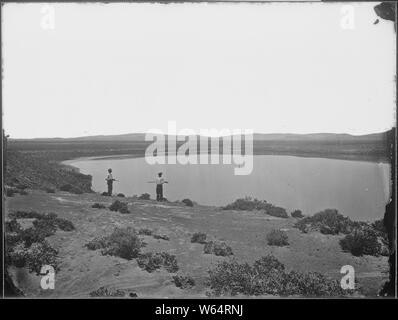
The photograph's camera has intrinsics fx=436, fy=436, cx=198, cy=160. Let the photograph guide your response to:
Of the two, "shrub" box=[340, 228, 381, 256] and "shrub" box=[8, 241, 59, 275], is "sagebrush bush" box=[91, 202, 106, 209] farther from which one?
"shrub" box=[340, 228, 381, 256]

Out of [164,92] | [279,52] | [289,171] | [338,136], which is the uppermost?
[279,52]

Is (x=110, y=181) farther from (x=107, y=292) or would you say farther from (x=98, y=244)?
(x=107, y=292)

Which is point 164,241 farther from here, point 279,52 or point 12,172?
point 279,52

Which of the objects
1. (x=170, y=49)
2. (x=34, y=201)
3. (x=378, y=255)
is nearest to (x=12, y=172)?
(x=34, y=201)

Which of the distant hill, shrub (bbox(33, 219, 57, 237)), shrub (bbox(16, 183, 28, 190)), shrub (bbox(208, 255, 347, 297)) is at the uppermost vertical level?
the distant hill

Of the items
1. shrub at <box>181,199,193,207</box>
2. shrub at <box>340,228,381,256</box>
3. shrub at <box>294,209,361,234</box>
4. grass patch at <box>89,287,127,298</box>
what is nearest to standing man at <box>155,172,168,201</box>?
shrub at <box>181,199,193,207</box>

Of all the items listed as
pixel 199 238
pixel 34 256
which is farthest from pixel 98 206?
pixel 199 238
